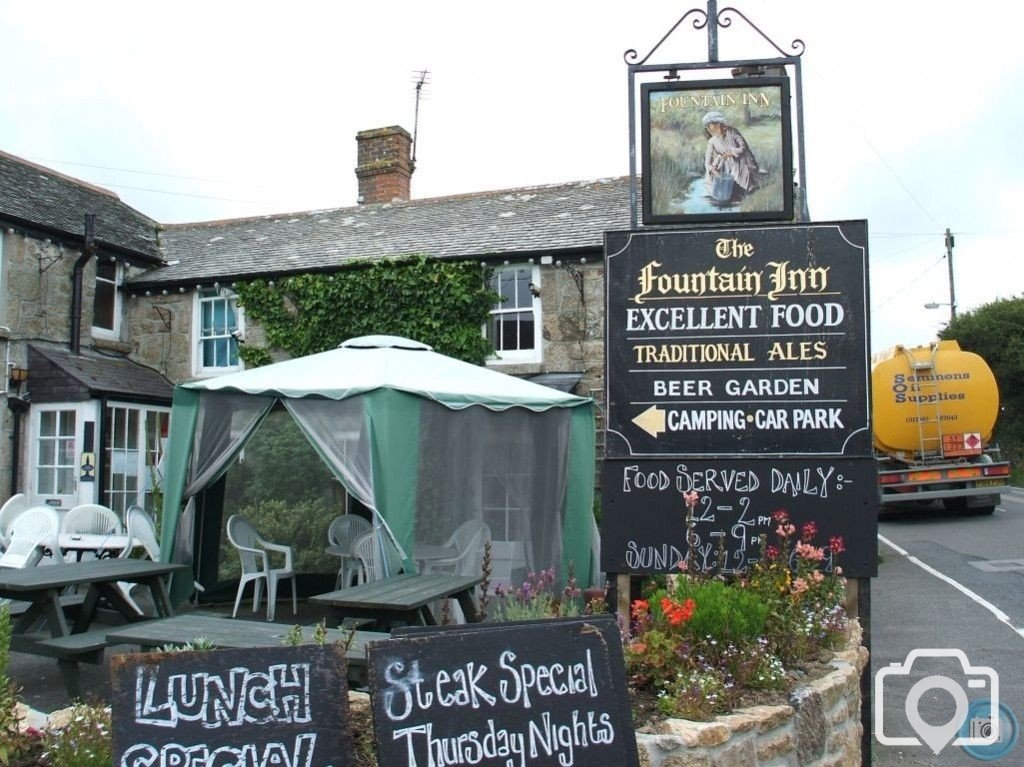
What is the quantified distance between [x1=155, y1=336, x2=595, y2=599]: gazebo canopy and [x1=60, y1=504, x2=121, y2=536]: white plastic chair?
1589 mm

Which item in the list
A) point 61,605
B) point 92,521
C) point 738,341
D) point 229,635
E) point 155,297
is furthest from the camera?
point 155,297

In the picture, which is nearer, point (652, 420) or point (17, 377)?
point (652, 420)

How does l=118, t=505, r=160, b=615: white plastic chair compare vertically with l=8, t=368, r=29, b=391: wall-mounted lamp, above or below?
below

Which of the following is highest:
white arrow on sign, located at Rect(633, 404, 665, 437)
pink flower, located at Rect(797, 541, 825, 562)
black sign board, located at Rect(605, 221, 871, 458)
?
black sign board, located at Rect(605, 221, 871, 458)

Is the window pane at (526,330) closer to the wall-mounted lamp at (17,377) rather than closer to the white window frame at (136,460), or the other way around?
the white window frame at (136,460)

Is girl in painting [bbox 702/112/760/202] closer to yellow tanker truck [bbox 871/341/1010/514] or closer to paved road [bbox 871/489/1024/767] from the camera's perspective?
paved road [bbox 871/489/1024/767]

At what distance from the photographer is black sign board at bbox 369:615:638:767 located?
2.97 metres

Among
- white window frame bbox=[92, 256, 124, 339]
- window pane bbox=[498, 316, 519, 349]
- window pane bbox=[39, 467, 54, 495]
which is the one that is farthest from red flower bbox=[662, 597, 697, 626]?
white window frame bbox=[92, 256, 124, 339]

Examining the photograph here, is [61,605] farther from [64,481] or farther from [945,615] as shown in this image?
[945,615]

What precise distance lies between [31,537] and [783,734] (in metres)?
7.89

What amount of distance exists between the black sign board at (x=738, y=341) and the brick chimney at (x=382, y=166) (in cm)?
1288

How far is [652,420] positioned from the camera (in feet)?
17.2

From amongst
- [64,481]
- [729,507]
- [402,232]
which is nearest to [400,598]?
[729,507]

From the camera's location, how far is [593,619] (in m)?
3.32
